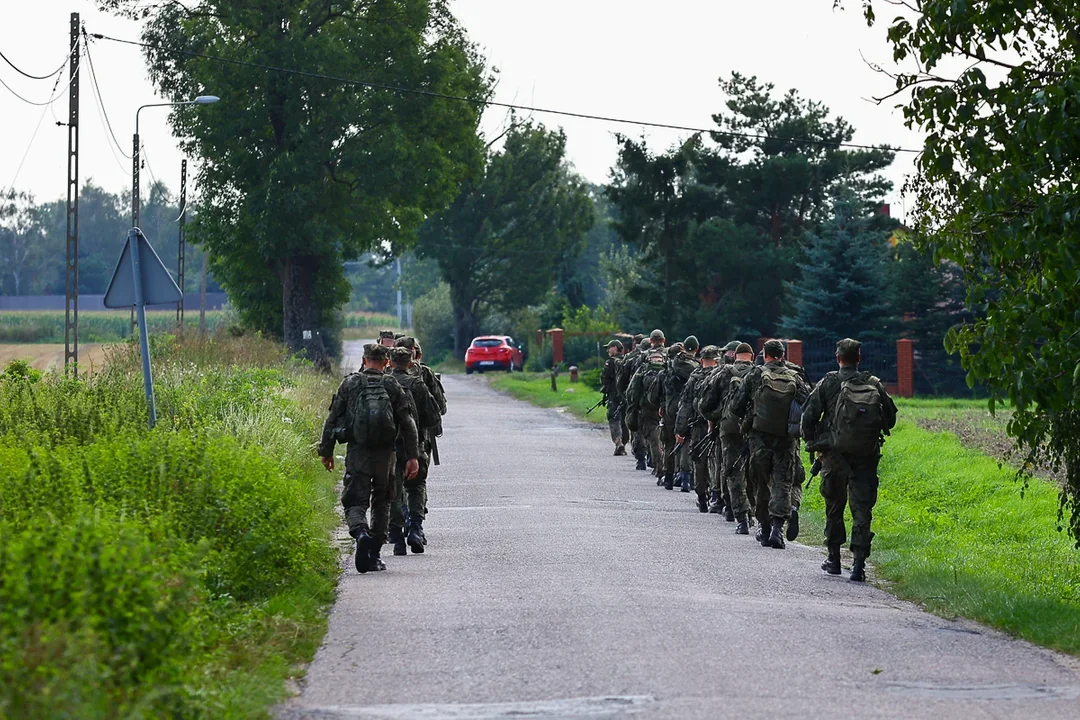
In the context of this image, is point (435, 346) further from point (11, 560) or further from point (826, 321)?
point (11, 560)

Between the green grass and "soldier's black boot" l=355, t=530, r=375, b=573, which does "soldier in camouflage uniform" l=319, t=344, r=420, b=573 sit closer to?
"soldier's black boot" l=355, t=530, r=375, b=573

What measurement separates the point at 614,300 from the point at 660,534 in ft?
167

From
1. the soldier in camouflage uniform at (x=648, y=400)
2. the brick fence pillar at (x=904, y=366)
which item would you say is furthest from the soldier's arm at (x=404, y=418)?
the brick fence pillar at (x=904, y=366)

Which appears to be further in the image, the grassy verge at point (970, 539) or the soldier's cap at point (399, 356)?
the soldier's cap at point (399, 356)

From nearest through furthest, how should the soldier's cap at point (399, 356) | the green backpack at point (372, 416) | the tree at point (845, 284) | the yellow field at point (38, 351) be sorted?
1. the green backpack at point (372, 416)
2. the soldier's cap at point (399, 356)
3. the tree at point (845, 284)
4. the yellow field at point (38, 351)

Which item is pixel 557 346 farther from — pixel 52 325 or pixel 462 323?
pixel 52 325

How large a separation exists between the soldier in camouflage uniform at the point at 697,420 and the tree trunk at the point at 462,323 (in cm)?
5748

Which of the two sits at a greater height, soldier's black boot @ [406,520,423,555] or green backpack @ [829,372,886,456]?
green backpack @ [829,372,886,456]

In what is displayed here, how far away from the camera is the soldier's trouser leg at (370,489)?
12094 mm

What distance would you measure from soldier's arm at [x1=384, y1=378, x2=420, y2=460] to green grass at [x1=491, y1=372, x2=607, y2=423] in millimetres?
21452

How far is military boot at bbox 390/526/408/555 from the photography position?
513 inches

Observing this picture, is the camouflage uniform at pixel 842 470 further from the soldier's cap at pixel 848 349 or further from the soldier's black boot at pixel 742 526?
the soldier's black boot at pixel 742 526

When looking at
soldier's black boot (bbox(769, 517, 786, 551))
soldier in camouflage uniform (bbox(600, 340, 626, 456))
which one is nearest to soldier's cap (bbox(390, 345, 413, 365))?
soldier's black boot (bbox(769, 517, 786, 551))

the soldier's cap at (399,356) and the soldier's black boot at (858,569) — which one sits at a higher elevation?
the soldier's cap at (399,356)
